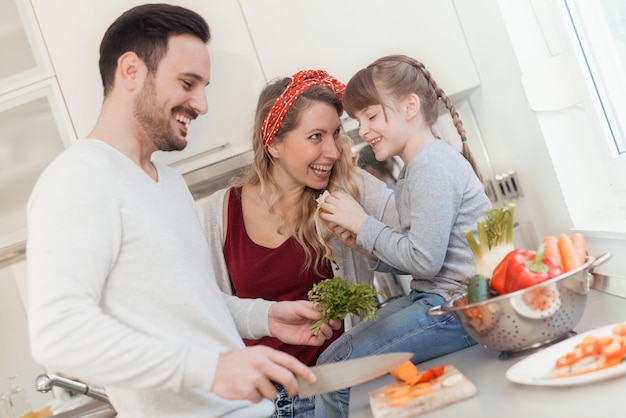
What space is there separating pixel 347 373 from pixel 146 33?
68cm

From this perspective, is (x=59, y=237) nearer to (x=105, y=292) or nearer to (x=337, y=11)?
(x=105, y=292)

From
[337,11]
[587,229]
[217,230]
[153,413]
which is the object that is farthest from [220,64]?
[153,413]

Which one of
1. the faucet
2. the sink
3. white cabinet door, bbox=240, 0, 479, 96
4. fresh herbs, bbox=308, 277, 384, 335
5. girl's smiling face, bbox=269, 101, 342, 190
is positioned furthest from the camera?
the sink

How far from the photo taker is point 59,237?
Answer: 1.01 metres

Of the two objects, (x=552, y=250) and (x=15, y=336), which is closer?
(x=552, y=250)

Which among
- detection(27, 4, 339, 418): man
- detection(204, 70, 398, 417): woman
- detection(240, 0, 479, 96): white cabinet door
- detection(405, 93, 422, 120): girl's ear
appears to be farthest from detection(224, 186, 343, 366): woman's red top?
detection(240, 0, 479, 96): white cabinet door

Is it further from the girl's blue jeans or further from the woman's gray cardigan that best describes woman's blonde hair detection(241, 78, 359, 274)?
the girl's blue jeans

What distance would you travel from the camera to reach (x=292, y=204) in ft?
6.55

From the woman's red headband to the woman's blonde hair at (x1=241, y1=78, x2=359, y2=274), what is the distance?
0.4 inches

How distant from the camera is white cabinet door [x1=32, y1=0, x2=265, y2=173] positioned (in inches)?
88.9

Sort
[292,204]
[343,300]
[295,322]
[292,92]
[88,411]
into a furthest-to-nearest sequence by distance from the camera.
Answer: [88,411] → [292,204] → [292,92] → [295,322] → [343,300]

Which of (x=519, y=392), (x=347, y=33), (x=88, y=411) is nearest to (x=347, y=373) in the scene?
(x=519, y=392)

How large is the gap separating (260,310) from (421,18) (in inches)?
45.4

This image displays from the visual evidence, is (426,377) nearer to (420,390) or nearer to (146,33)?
(420,390)
